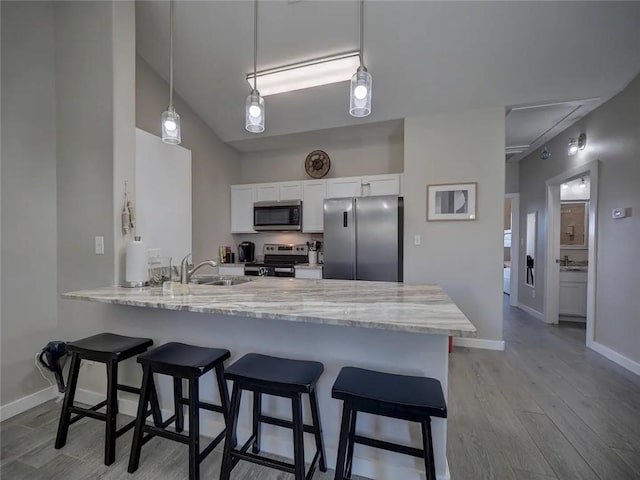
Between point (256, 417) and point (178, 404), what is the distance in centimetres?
57

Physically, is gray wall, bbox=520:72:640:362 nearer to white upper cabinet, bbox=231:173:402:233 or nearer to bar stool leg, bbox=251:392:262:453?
white upper cabinet, bbox=231:173:402:233

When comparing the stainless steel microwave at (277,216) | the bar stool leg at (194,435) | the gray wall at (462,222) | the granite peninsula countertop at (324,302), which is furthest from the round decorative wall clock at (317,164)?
the bar stool leg at (194,435)

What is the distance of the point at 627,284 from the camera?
2.69m

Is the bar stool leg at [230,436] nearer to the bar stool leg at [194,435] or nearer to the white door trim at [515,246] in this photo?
the bar stool leg at [194,435]

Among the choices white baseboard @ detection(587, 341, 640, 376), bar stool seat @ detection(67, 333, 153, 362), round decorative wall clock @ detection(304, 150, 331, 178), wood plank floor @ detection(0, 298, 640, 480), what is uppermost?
round decorative wall clock @ detection(304, 150, 331, 178)

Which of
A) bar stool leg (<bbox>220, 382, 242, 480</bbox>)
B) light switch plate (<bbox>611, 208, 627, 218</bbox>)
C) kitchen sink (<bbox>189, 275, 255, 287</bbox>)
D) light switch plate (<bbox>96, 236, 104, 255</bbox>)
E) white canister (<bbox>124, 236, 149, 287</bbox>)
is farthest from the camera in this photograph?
light switch plate (<bbox>611, 208, 627, 218</bbox>)

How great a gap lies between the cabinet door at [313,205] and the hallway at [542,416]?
2.30m

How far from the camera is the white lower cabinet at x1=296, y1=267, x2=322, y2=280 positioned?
144 inches

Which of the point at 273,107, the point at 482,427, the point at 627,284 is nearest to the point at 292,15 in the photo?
the point at 273,107

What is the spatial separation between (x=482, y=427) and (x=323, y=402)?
114cm

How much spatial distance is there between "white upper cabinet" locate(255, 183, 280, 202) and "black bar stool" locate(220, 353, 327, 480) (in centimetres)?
296

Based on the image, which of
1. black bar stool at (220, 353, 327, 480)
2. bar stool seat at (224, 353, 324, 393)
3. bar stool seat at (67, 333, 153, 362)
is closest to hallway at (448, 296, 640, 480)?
black bar stool at (220, 353, 327, 480)

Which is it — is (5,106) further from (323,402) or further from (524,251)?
(524,251)

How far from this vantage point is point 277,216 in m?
4.07
